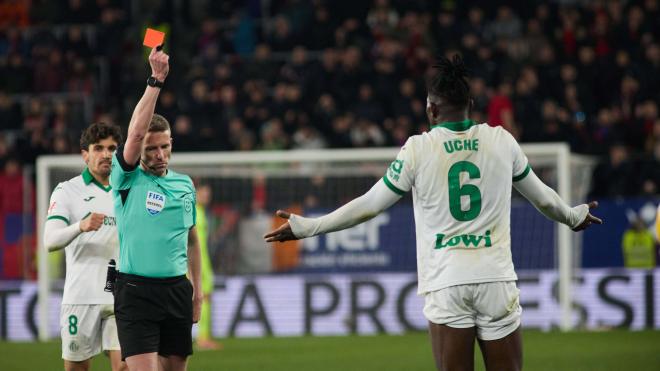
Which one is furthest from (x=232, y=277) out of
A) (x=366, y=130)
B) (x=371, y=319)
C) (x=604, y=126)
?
(x=604, y=126)

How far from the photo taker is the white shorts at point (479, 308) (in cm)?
534

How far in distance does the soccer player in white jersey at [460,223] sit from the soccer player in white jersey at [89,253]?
7.47 ft

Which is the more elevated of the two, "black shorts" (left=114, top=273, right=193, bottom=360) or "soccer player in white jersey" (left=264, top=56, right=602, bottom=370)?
"soccer player in white jersey" (left=264, top=56, right=602, bottom=370)

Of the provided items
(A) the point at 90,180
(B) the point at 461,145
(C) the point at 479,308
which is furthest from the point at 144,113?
(C) the point at 479,308

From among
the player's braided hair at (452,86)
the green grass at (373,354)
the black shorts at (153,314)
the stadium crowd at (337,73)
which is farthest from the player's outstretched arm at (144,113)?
the stadium crowd at (337,73)

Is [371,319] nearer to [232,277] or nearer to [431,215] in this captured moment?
[232,277]

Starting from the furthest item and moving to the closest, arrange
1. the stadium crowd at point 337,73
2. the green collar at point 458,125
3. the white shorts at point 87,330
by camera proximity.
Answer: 1. the stadium crowd at point 337,73
2. the white shorts at point 87,330
3. the green collar at point 458,125

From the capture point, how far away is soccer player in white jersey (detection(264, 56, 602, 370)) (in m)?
5.35

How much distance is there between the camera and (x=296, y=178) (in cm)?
1756

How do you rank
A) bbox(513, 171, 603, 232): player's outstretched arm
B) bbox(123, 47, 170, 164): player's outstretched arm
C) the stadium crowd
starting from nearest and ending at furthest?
bbox(513, 171, 603, 232): player's outstretched arm → bbox(123, 47, 170, 164): player's outstretched arm → the stadium crowd

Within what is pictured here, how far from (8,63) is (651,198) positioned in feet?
40.0

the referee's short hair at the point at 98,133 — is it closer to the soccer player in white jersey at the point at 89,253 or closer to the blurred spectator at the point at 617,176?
the soccer player in white jersey at the point at 89,253

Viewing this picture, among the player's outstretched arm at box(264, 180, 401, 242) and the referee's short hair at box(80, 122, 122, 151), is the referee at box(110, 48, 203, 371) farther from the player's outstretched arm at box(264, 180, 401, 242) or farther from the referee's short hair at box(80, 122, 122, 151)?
the player's outstretched arm at box(264, 180, 401, 242)

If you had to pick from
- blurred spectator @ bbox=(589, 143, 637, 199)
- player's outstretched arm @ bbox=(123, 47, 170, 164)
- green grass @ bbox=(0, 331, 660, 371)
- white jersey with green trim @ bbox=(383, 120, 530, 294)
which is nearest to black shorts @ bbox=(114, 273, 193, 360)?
player's outstretched arm @ bbox=(123, 47, 170, 164)
